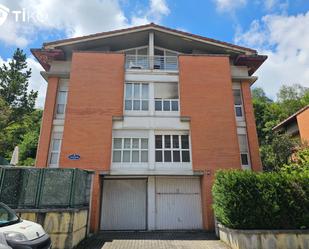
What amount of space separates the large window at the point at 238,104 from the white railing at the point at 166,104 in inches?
166

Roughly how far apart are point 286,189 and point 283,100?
32801mm

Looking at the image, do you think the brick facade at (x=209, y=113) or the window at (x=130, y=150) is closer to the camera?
the brick facade at (x=209, y=113)

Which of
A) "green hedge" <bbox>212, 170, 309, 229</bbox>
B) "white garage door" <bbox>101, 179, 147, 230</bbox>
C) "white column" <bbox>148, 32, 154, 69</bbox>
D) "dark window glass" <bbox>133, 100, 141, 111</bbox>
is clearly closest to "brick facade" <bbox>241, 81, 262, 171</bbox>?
"green hedge" <bbox>212, 170, 309, 229</bbox>

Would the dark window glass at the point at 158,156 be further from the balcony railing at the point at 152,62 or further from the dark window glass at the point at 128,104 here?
the balcony railing at the point at 152,62

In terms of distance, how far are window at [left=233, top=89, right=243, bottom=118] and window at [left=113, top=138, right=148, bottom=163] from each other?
658 cm

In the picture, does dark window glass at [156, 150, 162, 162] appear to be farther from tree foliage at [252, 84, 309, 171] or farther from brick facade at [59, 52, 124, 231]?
tree foliage at [252, 84, 309, 171]

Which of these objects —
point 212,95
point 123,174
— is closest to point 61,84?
point 123,174

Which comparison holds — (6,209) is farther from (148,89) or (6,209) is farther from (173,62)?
(173,62)

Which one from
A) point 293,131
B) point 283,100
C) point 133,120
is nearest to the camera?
point 133,120

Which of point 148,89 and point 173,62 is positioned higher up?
point 173,62

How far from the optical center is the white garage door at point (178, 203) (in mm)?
13587

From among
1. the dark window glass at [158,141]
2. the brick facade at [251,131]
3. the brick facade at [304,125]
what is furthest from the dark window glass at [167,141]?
the brick facade at [304,125]

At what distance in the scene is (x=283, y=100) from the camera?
37.8 m

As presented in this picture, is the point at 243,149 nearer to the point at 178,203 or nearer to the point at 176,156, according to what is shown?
the point at 176,156
